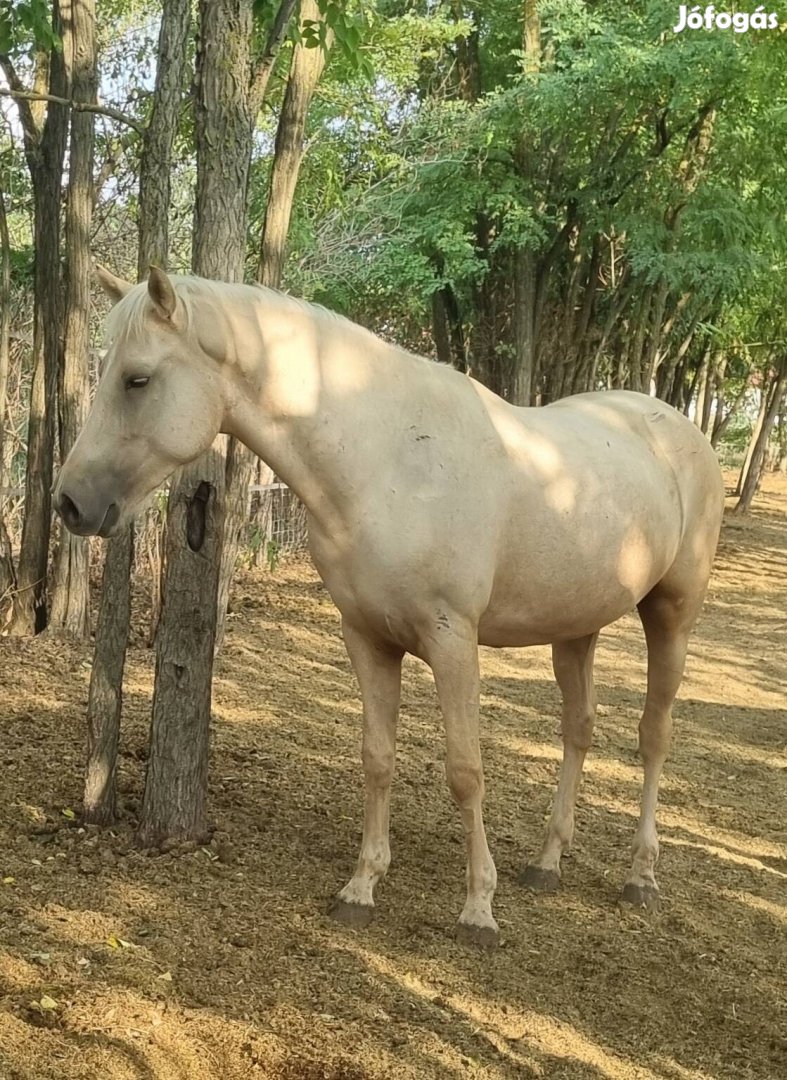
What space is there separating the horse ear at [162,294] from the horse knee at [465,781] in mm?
1812

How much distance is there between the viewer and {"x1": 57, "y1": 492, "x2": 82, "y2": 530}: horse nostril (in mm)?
3340

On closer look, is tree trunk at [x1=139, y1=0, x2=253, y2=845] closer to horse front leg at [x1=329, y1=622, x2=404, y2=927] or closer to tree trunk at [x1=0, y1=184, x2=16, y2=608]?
horse front leg at [x1=329, y1=622, x2=404, y2=927]

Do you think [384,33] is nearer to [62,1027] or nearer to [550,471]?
[550,471]

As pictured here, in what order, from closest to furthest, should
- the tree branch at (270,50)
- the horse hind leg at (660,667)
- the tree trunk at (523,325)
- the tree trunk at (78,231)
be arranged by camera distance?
the tree branch at (270,50), the horse hind leg at (660,667), the tree trunk at (78,231), the tree trunk at (523,325)

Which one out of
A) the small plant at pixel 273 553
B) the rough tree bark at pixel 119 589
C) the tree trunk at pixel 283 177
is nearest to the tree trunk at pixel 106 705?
the rough tree bark at pixel 119 589

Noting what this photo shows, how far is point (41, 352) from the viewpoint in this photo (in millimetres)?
7664

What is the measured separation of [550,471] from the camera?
4.08 m

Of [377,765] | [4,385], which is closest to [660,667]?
[377,765]

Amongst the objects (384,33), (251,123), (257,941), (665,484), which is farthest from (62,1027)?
(384,33)

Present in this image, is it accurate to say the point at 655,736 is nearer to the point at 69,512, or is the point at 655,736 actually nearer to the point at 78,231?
the point at 69,512

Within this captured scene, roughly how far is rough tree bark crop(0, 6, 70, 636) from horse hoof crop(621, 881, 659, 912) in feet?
15.6

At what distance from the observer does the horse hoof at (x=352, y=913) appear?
3.91 m

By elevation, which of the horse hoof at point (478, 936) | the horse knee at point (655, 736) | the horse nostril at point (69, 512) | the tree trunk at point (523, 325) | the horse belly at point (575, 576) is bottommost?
the horse hoof at point (478, 936)

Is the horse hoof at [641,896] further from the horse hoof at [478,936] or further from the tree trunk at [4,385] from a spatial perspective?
the tree trunk at [4,385]
